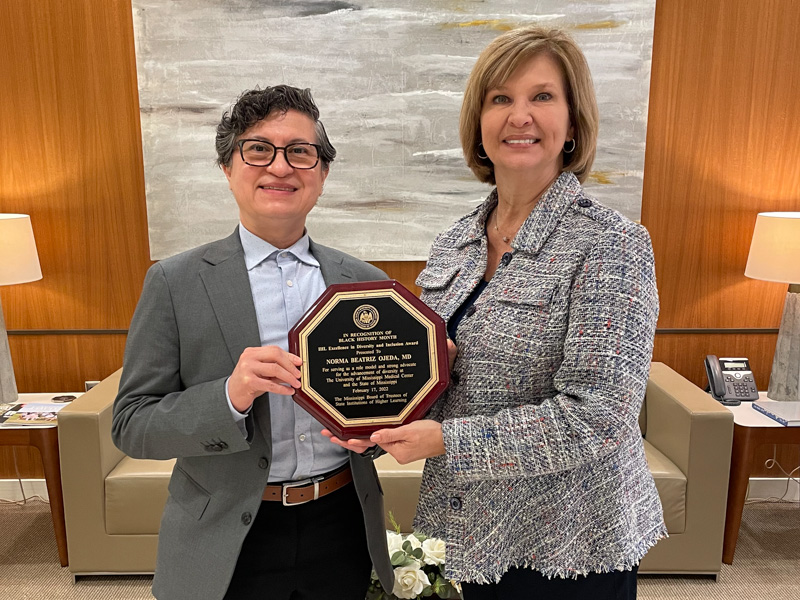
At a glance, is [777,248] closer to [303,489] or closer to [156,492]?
[303,489]

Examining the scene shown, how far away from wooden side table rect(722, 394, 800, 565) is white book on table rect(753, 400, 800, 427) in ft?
0.09

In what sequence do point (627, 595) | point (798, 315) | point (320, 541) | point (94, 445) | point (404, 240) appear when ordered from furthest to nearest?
point (404, 240) → point (798, 315) → point (94, 445) → point (320, 541) → point (627, 595)

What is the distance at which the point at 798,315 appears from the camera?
312cm

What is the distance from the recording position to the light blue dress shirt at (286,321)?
137 centimetres

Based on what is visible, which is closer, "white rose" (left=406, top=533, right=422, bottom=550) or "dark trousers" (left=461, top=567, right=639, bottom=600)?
"dark trousers" (left=461, top=567, right=639, bottom=600)

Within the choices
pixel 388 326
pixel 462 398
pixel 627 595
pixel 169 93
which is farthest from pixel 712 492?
pixel 169 93

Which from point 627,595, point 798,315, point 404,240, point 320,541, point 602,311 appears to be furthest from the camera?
point 404,240

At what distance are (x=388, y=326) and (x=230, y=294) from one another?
14.1 inches

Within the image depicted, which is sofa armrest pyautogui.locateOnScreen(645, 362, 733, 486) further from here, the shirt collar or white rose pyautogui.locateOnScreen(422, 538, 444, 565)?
the shirt collar

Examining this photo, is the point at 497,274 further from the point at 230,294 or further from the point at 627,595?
the point at 627,595

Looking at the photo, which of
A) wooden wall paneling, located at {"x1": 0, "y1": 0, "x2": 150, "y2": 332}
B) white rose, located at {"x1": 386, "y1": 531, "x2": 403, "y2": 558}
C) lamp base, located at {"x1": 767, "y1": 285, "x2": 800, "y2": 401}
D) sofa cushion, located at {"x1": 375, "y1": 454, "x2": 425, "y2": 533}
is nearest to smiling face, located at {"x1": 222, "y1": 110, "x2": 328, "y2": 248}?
white rose, located at {"x1": 386, "y1": 531, "x2": 403, "y2": 558}

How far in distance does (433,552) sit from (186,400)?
0.90 metres

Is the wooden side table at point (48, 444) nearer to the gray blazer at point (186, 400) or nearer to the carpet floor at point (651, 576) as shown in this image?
the carpet floor at point (651, 576)

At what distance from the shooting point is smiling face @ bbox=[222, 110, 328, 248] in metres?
1.35
